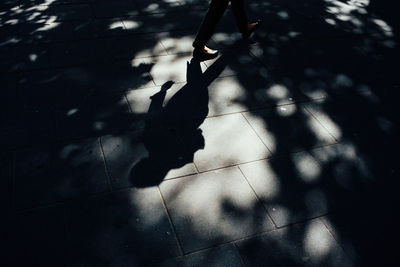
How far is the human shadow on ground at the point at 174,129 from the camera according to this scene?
3.41m

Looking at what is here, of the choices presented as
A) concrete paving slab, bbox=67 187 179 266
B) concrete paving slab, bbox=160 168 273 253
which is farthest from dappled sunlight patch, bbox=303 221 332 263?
concrete paving slab, bbox=67 187 179 266

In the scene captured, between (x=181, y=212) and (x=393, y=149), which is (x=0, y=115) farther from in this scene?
(x=393, y=149)

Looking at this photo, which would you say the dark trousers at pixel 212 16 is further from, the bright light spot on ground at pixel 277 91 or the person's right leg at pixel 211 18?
the bright light spot on ground at pixel 277 91

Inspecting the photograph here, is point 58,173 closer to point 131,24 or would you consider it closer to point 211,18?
point 211,18

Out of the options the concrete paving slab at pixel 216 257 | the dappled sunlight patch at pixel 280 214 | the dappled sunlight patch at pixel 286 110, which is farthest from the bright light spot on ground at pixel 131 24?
the concrete paving slab at pixel 216 257

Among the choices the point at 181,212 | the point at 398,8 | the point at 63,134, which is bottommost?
the point at 398,8

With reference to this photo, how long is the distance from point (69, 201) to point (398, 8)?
8317 millimetres

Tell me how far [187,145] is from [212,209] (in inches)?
34.2

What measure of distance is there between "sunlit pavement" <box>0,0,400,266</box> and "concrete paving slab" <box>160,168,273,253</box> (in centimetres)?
1

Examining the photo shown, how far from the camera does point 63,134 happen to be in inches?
145

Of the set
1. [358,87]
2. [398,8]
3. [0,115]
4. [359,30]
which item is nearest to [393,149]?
[358,87]

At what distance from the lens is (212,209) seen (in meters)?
3.11

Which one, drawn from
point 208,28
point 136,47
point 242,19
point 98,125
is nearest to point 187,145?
point 98,125

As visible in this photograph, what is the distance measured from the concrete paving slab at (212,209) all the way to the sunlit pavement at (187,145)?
0.01 meters
